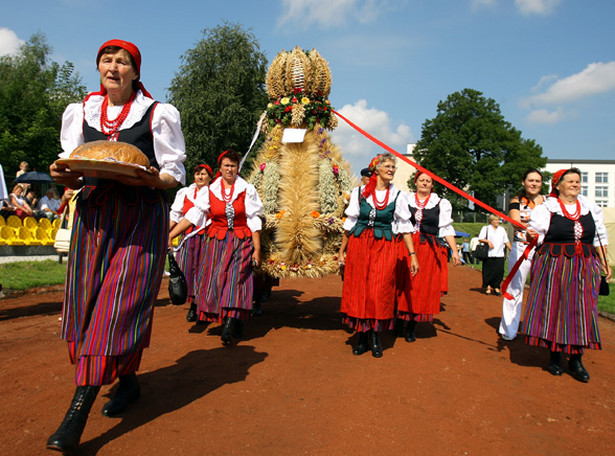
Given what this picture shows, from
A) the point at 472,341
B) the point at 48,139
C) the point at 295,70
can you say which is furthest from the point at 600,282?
the point at 48,139

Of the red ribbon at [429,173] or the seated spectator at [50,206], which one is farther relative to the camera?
the seated spectator at [50,206]

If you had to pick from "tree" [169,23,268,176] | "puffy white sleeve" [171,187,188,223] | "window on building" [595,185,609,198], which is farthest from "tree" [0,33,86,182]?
"window on building" [595,185,609,198]

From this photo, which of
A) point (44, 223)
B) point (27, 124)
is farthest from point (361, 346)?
point (27, 124)

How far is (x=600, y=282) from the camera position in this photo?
15.4 ft

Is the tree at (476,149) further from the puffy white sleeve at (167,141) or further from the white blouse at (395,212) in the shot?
the puffy white sleeve at (167,141)

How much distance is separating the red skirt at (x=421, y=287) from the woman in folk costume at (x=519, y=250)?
0.85m

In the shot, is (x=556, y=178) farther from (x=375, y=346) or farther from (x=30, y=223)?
(x=30, y=223)

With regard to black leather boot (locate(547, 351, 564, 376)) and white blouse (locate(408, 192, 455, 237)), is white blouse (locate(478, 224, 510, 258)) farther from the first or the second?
black leather boot (locate(547, 351, 564, 376))

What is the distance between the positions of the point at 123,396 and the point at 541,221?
13.6ft

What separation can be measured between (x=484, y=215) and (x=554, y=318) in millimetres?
39704

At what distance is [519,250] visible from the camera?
6.04m

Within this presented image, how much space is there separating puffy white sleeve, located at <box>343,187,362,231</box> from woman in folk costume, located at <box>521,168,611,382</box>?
1.79 m

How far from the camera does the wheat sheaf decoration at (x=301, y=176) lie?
5.52m

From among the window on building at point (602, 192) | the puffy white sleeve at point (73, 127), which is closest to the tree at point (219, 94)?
the puffy white sleeve at point (73, 127)
